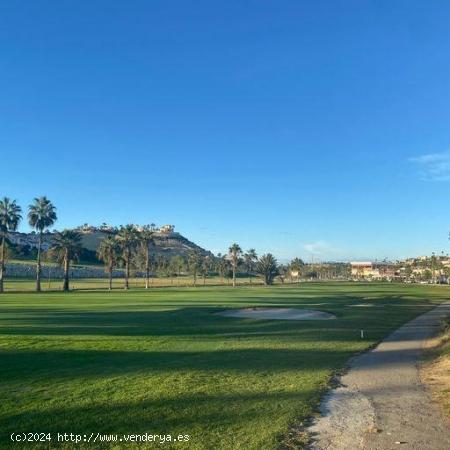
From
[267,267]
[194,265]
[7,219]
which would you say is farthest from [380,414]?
[267,267]

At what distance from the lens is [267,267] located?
162 meters

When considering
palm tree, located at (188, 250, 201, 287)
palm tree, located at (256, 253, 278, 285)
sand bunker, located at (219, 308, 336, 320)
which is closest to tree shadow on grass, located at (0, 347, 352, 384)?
sand bunker, located at (219, 308, 336, 320)

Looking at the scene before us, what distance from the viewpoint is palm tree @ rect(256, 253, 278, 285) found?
162 metres

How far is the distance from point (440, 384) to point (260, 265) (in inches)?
5969

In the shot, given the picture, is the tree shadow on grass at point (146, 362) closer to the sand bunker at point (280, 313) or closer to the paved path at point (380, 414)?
the paved path at point (380, 414)

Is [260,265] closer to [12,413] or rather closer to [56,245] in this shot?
[56,245]

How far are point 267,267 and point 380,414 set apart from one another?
15121cm

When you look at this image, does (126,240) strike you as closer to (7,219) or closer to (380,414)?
(7,219)

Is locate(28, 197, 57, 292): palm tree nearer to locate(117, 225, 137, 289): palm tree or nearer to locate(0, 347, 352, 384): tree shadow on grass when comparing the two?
locate(117, 225, 137, 289): palm tree

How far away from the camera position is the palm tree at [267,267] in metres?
162

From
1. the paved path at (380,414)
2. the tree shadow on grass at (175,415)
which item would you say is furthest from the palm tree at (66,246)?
the tree shadow on grass at (175,415)

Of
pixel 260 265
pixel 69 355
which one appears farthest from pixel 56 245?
pixel 69 355

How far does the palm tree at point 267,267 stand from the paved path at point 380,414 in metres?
144

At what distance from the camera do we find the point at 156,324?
32250mm
